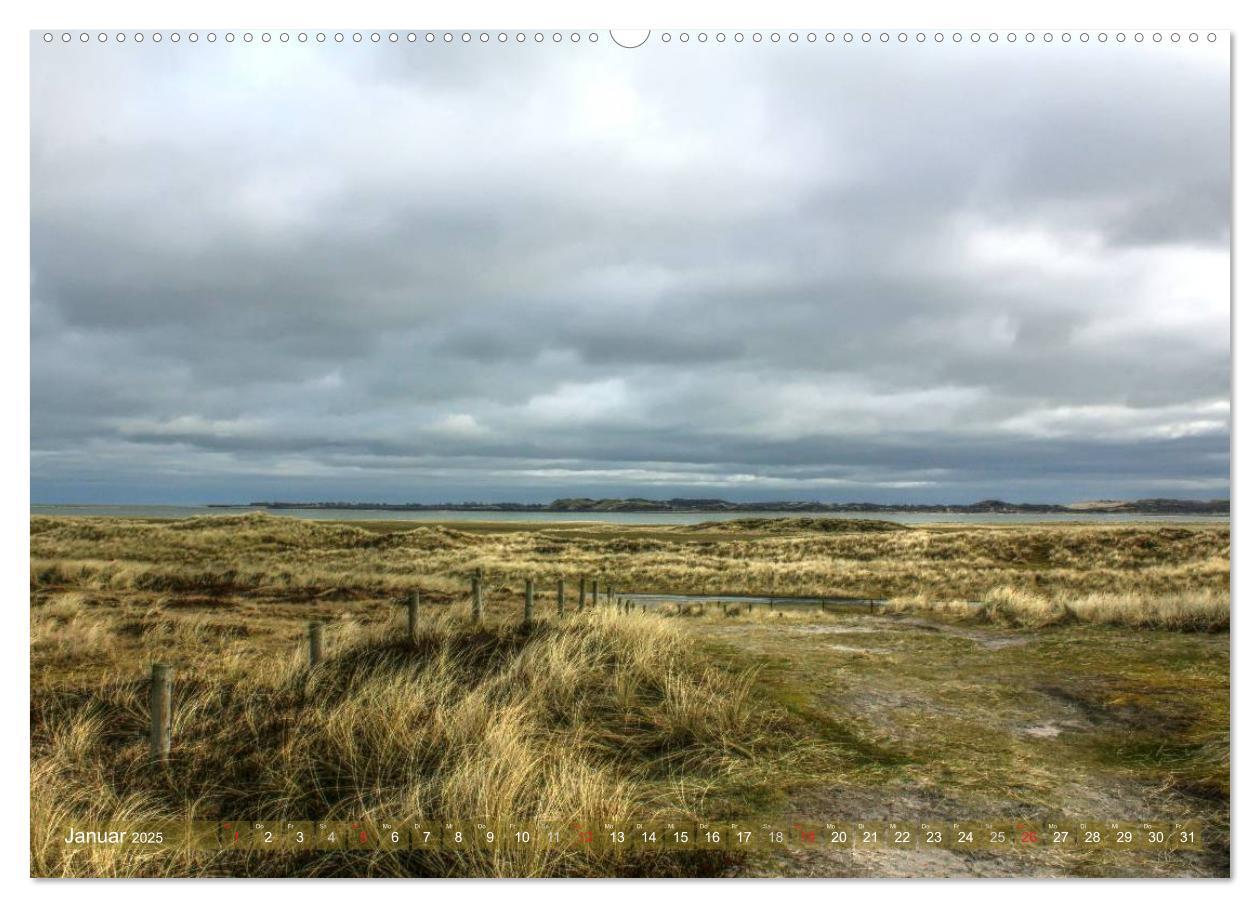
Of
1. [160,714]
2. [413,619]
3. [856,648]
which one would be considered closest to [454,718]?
[160,714]

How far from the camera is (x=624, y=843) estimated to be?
370 cm

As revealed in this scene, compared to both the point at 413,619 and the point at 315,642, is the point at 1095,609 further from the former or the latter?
the point at 315,642

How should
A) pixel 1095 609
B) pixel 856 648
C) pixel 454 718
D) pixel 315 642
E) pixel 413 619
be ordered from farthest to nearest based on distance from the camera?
pixel 1095 609
pixel 856 648
pixel 413 619
pixel 315 642
pixel 454 718

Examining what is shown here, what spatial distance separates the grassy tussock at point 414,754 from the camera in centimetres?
377

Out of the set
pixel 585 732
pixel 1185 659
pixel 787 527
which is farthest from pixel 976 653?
pixel 585 732

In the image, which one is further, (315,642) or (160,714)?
(315,642)

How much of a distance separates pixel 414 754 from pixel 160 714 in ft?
4.94

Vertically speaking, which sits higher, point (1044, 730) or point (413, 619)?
point (413, 619)

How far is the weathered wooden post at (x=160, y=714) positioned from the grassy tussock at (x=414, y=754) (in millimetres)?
123

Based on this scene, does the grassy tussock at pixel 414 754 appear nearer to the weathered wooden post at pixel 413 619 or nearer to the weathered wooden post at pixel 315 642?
the weathered wooden post at pixel 315 642

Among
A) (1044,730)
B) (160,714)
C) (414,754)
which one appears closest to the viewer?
(160,714)

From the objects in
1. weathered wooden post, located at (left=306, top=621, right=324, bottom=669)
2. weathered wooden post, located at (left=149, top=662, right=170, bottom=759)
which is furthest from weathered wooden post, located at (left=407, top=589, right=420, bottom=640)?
weathered wooden post, located at (left=149, top=662, right=170, bottom=759)

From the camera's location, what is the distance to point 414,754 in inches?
184

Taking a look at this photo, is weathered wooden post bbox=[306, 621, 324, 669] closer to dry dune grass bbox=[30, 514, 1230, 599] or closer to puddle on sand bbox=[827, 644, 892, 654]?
dry dune grass bbox=[30, 514, 1230, 599]
